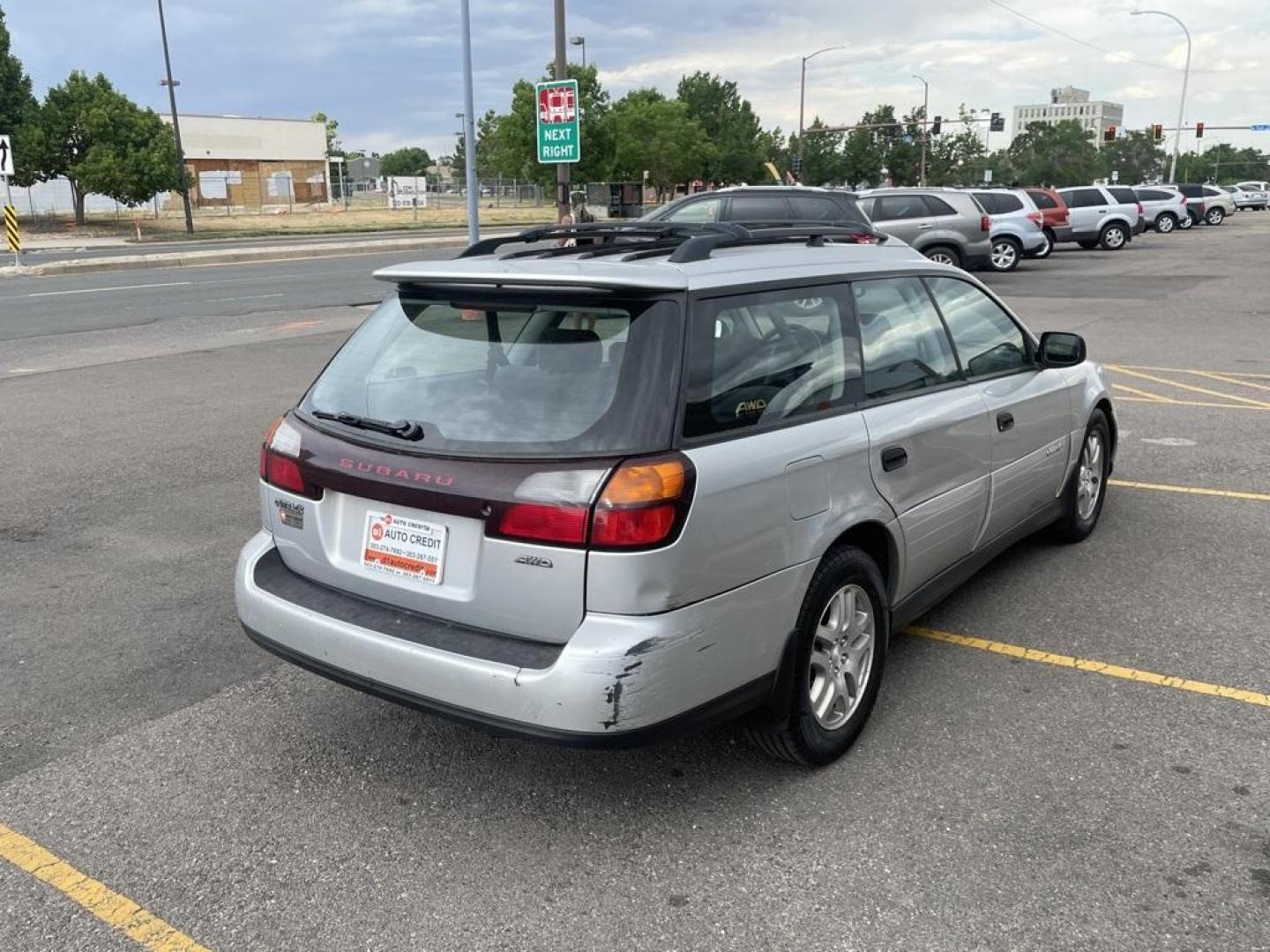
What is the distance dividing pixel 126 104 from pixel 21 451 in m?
46.0

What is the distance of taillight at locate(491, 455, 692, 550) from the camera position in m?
2.75

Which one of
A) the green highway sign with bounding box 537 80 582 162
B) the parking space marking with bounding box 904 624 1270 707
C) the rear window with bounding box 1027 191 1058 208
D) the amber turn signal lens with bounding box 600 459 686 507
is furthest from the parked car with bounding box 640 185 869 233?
the rear window with bounding box 1027 191 1058 208

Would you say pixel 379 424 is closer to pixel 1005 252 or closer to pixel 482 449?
pixel 482 449

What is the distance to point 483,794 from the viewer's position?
11.0 ft

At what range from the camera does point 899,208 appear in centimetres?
2075

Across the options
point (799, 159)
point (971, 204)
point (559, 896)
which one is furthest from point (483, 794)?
point (799, 159)

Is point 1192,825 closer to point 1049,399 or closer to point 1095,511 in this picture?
point 1049,399

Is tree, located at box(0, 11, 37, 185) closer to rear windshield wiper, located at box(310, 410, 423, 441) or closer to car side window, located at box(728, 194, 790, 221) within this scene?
car side window, located at box(728, 194, 790, 221)

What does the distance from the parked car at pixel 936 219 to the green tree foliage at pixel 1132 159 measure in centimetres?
12528

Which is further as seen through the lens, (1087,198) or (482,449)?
(1087,198)

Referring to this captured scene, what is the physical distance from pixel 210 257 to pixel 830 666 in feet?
97.6

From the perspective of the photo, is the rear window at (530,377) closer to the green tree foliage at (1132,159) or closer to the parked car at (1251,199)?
the parked car at (1251,199)

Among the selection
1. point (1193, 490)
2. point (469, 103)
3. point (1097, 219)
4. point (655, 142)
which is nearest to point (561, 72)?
point (469, 103)

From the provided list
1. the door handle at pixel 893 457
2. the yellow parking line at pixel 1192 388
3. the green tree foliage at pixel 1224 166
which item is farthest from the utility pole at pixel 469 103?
the green tree foliage at pixel 1224 166
